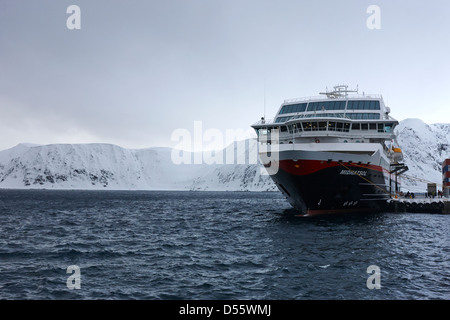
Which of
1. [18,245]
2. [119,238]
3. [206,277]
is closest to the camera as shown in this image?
[206,277]

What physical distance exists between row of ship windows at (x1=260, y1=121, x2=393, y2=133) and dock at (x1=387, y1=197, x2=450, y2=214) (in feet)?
53.0

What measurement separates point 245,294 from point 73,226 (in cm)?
3365

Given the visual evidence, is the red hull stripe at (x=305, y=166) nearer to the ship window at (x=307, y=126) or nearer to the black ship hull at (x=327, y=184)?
the black ship hull at (x=327, y=184)

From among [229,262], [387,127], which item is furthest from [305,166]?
[229,262]

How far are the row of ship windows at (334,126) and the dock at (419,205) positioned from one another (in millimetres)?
16163

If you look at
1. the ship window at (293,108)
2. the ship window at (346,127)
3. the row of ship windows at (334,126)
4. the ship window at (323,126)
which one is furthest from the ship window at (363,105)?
the ship window at (323,126)

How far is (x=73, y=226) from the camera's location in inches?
1720

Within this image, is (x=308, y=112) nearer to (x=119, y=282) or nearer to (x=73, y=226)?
(x=73, y=226)

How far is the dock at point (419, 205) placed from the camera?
6053 centimetres

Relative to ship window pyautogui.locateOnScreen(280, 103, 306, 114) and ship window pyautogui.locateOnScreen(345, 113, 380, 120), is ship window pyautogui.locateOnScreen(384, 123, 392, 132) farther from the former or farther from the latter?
ship window pyautogui.locateOnScreen(280, 103, 306, 114)

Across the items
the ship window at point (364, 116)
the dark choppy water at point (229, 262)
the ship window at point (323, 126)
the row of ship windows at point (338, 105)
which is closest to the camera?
the dark choppy water at point (229, 262)

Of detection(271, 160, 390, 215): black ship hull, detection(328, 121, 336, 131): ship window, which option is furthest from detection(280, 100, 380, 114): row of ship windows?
detection(271, 160, 390, 215): black ship hull

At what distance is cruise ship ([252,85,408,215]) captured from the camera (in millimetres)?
43094
